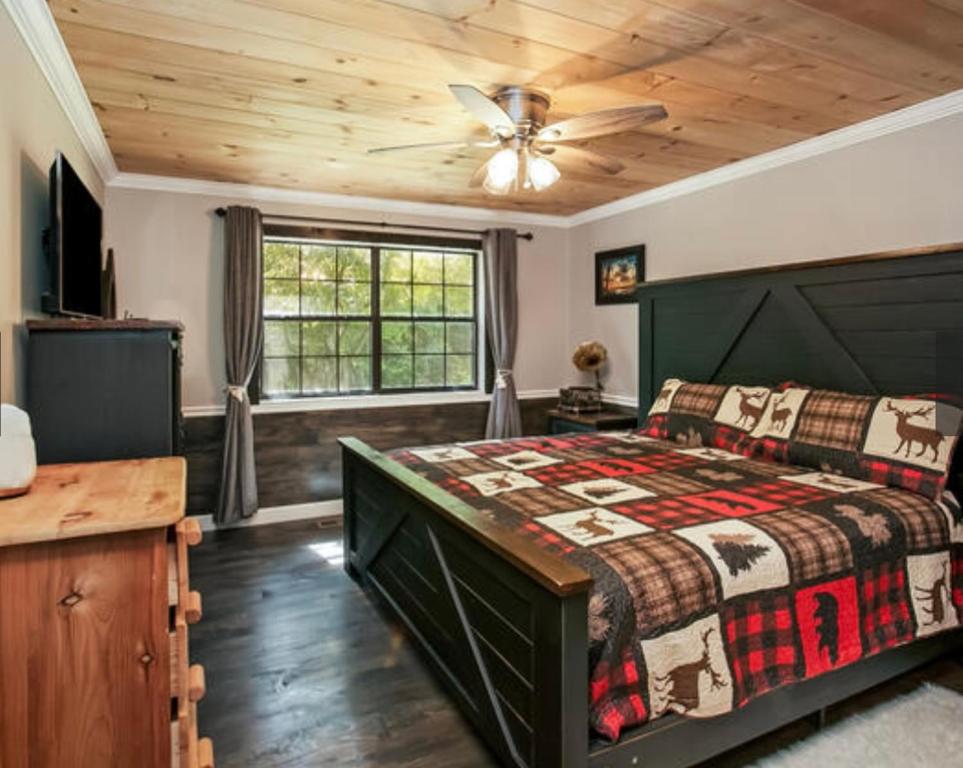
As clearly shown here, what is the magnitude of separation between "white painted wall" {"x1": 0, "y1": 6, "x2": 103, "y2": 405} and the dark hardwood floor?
132cm

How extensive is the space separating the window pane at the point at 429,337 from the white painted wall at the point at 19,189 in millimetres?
2828

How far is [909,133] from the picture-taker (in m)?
2.91

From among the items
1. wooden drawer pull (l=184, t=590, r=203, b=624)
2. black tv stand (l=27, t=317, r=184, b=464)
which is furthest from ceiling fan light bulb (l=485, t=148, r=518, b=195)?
wooden drawer pull (l=184, t=590, r=203, b=624)

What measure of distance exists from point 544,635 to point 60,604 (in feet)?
3.51

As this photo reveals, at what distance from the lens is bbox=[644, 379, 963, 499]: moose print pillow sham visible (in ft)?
7.86

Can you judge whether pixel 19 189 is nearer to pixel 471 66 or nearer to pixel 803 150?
pixel 471 66

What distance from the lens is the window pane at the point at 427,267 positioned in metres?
4.89

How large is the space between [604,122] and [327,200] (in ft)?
8.65

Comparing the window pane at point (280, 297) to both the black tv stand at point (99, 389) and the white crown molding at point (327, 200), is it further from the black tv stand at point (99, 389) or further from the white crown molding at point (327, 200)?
the black tv stand at point (99, 389)

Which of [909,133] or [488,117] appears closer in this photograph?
[488,117]

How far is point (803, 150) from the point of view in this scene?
11.1 ft

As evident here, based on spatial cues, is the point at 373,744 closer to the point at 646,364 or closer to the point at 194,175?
the point at 646,364

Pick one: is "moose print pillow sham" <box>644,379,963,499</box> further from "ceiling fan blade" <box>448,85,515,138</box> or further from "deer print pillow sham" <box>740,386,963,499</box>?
"ceiling fan blade" <box>448,85,515,138</box>

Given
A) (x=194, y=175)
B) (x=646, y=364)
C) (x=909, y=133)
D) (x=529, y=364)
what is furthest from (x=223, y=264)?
(x=909, y=133)
